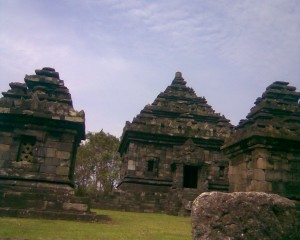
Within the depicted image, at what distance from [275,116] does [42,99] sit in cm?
Answer: 803

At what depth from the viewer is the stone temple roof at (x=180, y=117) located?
23.6 meters

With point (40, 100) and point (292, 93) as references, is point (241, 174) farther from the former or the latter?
point (40, 100)

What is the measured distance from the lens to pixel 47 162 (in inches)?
449

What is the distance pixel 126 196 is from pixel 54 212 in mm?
10623

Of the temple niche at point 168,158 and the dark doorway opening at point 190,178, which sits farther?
the dark doorway opening at point 190,178

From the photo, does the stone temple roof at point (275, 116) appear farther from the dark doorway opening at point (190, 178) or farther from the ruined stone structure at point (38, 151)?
the dark doorway opening at point (190, 178)

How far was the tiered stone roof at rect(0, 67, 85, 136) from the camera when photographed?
11.6 metres

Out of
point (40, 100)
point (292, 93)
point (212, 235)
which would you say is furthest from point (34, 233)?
point (292, 93)

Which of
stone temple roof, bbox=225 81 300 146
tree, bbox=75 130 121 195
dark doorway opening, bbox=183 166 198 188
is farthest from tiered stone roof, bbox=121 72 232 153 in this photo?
tree, bbox=75 130 121 195

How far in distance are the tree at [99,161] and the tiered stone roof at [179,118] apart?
14315 millimetres

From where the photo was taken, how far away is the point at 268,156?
10.5 metres

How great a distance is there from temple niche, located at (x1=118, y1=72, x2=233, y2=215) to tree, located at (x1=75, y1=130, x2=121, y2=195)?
14.0 m

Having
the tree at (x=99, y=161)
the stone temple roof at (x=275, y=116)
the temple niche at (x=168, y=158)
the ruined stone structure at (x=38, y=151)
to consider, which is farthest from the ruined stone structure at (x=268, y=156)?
the tree at (x=99, y=161)

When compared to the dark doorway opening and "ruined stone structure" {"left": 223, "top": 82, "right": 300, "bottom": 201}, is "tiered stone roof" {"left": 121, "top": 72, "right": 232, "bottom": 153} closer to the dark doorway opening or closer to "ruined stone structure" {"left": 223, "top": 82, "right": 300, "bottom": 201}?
the dark doorway opening
